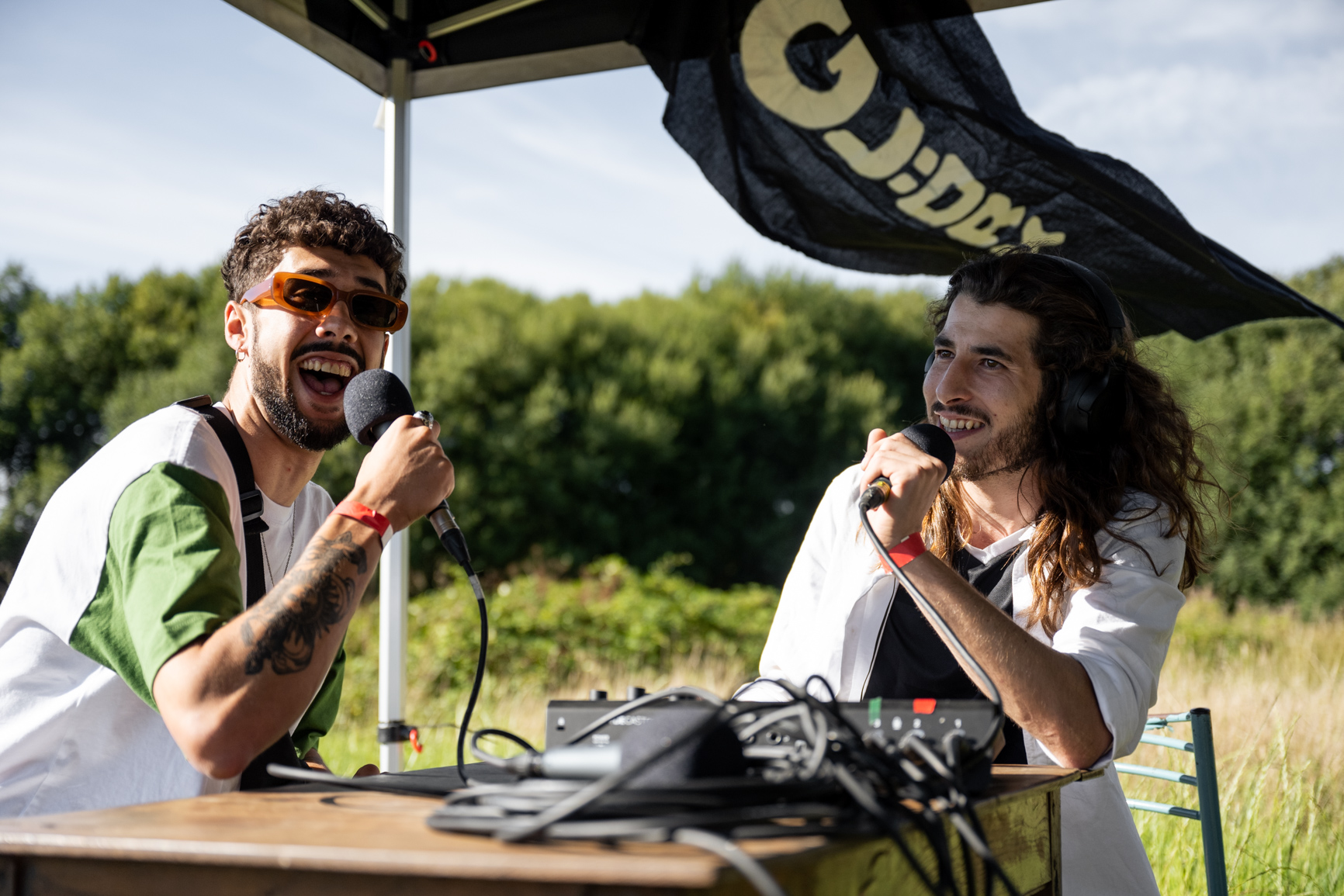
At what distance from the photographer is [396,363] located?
3.08 metres

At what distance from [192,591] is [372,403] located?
59 cm

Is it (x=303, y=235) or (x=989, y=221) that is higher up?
(x=989, y=221)

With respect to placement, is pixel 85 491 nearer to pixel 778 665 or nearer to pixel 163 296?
pixel 778 665

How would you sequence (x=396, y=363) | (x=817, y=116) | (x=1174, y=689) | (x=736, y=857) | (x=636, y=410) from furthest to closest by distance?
(x=636, y=410) → (x=1174, y=689) → (x=817, y=116) → (x=396, y=363) → (x=736, y=857)

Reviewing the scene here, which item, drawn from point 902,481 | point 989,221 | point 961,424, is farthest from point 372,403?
point 989,221

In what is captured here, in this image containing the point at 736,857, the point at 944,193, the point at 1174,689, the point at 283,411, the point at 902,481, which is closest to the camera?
the point at 736,857

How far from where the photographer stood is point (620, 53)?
3236 millimetres

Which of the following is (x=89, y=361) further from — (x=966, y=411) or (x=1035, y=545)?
(x=1035, y=545)

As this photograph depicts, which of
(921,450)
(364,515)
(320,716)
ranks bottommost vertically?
(320,716)

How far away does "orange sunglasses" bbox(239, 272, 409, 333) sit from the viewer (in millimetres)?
2062

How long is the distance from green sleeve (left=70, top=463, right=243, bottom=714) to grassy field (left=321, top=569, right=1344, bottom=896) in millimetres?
605

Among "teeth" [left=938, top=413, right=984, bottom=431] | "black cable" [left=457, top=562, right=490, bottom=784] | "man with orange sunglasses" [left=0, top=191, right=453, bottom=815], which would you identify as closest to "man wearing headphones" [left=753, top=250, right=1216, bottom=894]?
"teeth" [left=938, top=413, right=984, bottom=431]

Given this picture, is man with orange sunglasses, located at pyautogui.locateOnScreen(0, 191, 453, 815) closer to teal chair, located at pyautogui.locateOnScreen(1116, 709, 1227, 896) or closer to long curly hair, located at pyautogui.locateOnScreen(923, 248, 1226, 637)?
long curly hair, located at pyautogui.locateOnScreen(923, 248, 1226, 637)

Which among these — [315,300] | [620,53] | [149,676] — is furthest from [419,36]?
[149,676]
